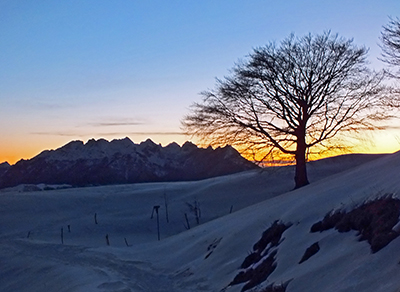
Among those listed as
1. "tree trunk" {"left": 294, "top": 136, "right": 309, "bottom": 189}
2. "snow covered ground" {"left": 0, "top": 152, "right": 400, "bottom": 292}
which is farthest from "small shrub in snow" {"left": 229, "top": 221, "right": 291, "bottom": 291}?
"tree trunk" {"left": 294, "top": 136, "right": 309, "bottom": 189}

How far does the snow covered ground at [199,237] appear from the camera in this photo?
10.7 metres

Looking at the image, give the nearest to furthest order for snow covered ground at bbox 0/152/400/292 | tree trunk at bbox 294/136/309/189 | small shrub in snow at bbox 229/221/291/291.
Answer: snow covered ground at bbox 0/152/400/292 < small shrub in snow at bbox 229/221/291/291 < tree trunk at bbox 294/136/309/189

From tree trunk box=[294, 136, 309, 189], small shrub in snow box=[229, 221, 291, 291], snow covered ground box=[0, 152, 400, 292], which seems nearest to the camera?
snow covered ground box=[0, 152, 400, 292]

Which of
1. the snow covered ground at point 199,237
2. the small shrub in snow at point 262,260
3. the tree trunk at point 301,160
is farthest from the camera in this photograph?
the tree trunk at point 301,160

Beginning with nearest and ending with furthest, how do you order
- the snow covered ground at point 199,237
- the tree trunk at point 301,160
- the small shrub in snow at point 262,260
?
1. the snow covered ground at point 199,237
2. the small shrub in snow at point 262,260
3. the tree trunk at point 301,160

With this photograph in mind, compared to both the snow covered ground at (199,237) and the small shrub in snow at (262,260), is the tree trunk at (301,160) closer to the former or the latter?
the snow covered ground at (199,237)

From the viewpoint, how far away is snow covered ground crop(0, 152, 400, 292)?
421 inches

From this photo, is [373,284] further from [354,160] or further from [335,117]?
[354,160]

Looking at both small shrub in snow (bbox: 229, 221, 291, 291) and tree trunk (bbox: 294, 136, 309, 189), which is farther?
tree trunk (bbox: 294, 136, 309, 189)

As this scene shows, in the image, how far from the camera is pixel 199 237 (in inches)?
941

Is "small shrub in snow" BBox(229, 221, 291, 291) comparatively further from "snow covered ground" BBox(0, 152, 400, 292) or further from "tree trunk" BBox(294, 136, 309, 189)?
"tree trunk" BBox(294, 136, 309, 189)

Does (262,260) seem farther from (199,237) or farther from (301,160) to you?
(301,160)

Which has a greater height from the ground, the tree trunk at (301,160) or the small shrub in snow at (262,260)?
the tree trunk at (301,160)

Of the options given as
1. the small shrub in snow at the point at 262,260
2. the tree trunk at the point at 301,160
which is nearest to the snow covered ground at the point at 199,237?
the small shrub in snow at the point at 262,260
